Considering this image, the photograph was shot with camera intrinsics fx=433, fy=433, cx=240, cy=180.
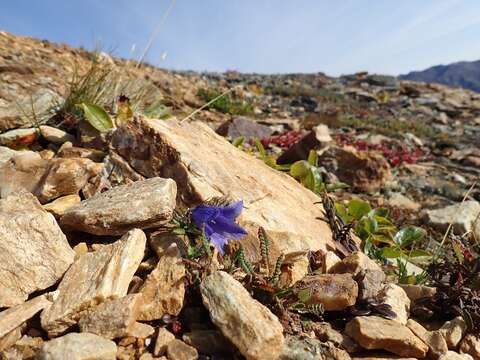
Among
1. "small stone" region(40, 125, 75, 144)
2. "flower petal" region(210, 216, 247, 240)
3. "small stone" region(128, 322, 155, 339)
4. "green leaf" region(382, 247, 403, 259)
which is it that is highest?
"small stone" region(40, 125, 75, 144)

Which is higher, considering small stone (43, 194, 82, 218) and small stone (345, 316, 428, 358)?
small stone (43, 194, 82, 218)

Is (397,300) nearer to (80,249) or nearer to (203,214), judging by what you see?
(203,214)

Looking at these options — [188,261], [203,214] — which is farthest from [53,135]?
[188,261]

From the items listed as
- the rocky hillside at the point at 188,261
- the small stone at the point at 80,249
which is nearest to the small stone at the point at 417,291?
the rocky hillside at the point at 188,261

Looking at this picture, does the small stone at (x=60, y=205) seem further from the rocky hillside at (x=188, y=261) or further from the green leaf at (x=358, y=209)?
the green leaf at (x=358, y=209)

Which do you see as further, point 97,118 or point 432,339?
point 97,118

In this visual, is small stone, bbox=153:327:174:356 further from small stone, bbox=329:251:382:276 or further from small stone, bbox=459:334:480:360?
small stone, bbox=459:334:480:360

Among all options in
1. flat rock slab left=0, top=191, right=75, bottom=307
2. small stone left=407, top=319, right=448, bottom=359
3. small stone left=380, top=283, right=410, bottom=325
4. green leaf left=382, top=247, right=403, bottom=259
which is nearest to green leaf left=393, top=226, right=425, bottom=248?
green leaf left=382, top=247, right=403, bottom=259
